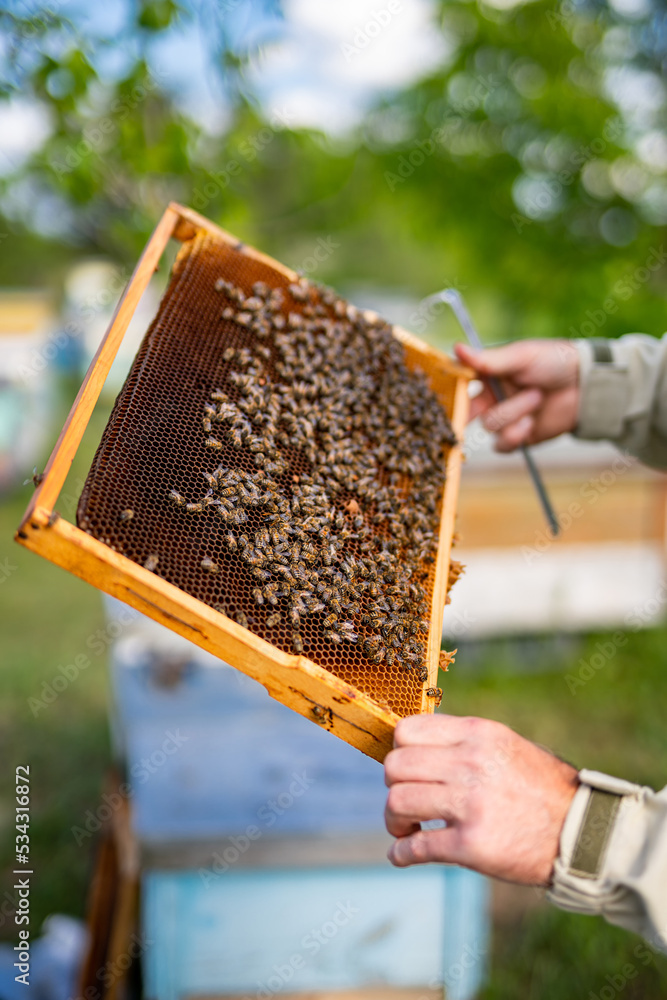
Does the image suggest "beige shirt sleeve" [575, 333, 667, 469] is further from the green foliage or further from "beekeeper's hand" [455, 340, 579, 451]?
the green foliage

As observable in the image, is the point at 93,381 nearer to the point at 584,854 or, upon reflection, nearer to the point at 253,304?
the point at 253,304

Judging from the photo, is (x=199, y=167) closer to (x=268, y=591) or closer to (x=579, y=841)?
(x=268, y=591)

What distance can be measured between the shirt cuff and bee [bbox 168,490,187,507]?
8.00 feet

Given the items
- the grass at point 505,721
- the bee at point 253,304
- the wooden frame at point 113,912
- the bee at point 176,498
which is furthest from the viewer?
the grass at point 505,721

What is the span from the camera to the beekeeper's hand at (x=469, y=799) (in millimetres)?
1766

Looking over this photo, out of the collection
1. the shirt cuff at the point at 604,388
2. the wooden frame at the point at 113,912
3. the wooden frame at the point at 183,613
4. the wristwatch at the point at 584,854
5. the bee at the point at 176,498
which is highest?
the shirt cuff at the point at 604,388

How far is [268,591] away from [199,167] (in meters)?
3.81

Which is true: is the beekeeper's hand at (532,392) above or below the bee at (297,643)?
above

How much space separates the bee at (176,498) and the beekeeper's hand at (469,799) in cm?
86

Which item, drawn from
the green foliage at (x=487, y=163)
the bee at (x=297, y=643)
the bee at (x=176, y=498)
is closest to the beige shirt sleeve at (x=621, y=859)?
the bee at (x=297, y=643)

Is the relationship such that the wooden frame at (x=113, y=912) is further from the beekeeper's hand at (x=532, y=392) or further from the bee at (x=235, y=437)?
the beekeeper's hand at (x=532, y=392)

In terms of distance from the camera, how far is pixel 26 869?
458cm

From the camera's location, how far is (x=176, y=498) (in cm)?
190

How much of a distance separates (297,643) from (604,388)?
2476mm
